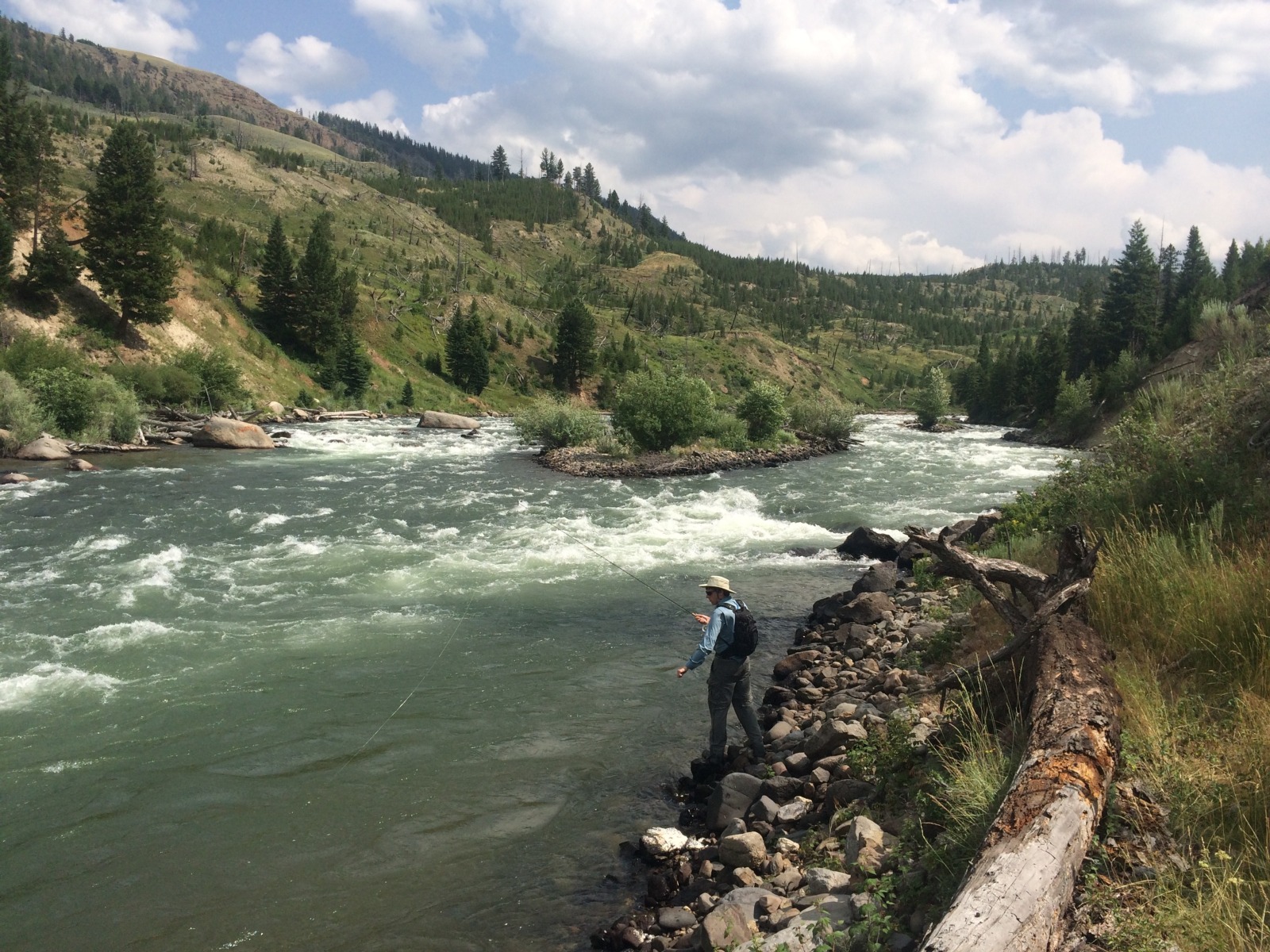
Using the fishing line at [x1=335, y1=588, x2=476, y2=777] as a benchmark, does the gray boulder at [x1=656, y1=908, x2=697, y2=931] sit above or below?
above

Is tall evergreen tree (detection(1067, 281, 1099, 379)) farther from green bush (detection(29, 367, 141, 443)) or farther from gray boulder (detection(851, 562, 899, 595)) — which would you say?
green bush (detection(29, 367, 141, 443))

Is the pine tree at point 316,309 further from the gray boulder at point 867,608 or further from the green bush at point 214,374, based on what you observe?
the gray boulder at point 867,608

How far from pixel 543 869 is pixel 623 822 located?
3.54 feet

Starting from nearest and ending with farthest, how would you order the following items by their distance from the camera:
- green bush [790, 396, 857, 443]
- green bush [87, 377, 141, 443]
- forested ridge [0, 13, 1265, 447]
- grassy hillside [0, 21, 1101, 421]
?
1. green bush [87, 377, 141, 443]
2. green bush [790, 396, 857, 443]
3. grassy hillside [0, 21, 1101, 421]
4. forested ridge [0, 13, 1265, 447]

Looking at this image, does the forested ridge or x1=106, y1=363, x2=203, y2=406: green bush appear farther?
the forested ridge

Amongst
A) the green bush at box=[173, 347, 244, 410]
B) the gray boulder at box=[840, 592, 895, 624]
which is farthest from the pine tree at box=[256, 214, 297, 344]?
the gray boulder at box=[840, 592, 895, 624]

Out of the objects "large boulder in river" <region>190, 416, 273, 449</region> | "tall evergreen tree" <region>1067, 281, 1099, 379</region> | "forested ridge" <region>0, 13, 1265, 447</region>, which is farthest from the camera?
"tall evergreen tree" <region>1067, 281, 1099, 379</region>

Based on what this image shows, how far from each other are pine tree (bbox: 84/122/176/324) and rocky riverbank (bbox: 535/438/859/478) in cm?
3255

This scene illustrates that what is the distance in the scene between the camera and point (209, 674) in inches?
456

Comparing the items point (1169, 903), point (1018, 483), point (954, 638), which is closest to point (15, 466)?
point (954, 638)

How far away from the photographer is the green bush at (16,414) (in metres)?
32.3

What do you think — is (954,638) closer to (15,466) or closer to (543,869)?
(543,869)

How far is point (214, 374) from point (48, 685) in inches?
1850

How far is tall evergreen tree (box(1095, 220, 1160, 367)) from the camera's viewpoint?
3051 inches
